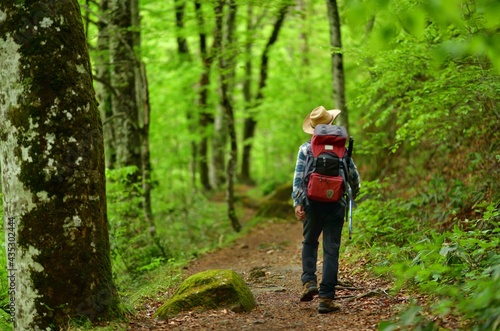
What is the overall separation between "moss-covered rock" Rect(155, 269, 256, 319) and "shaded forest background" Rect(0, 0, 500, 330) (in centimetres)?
181

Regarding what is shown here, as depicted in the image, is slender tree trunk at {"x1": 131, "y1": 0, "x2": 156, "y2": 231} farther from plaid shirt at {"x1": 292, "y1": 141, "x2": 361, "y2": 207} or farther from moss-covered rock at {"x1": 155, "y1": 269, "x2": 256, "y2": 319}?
plaid shirt at {"x1": 292, "y1": 141, "x2": 361, "y2": 207}

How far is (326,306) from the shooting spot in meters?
5.57

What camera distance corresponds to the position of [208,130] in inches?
854

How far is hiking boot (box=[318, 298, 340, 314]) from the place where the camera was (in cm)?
557

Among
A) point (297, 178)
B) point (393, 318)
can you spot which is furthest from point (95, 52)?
point (393, 318)

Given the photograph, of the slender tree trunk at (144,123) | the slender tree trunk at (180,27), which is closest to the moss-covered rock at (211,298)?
the slender tree trunk at (144,123)

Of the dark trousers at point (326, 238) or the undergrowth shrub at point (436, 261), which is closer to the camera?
the undergrowth shrub at point (436, 261)

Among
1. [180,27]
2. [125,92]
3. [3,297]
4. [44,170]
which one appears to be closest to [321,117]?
[44,170]

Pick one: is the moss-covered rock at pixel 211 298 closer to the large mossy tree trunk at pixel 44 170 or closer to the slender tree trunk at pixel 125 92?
the large mossy tree trunk at pixel 44 170

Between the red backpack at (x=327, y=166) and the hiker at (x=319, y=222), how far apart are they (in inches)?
5.0

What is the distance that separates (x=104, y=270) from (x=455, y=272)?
344 cm

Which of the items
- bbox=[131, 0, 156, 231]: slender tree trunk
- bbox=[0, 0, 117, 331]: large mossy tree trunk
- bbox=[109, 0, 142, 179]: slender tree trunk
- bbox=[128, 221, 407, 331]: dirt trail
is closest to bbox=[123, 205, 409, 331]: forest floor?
bbox=[128, 221, 407, 331]: dirt trail

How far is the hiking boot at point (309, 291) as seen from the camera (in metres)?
6.18

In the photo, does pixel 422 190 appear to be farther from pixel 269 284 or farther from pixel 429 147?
pixel 269 284
